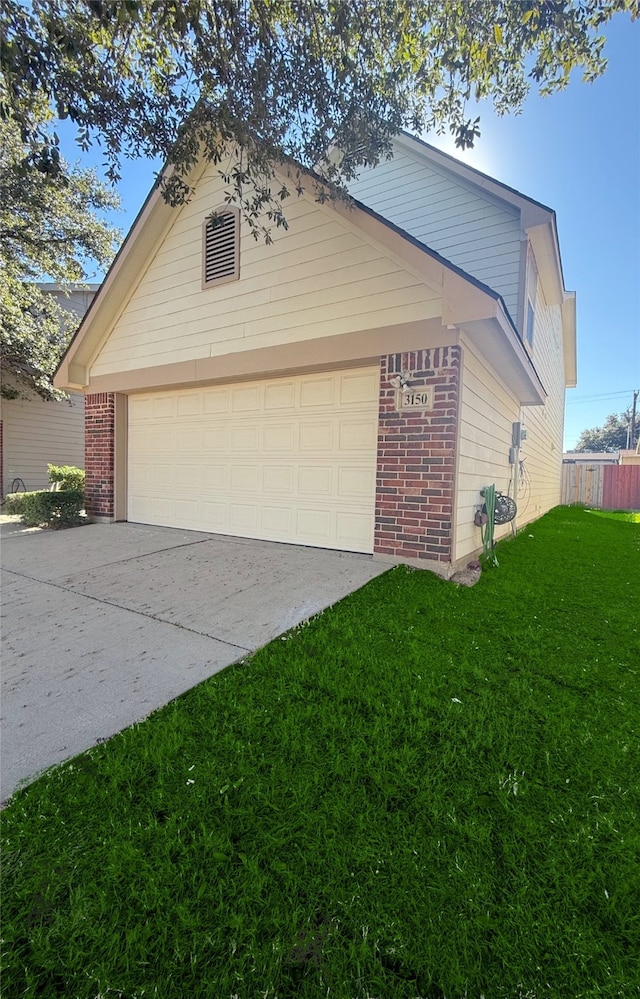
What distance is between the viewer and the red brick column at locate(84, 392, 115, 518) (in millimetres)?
7930

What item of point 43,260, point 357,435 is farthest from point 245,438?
point 43,260

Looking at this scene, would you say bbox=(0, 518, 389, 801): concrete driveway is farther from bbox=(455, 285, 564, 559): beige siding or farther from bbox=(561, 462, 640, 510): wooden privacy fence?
bbox=(561, 462, 640, 510): wooden privacy fence

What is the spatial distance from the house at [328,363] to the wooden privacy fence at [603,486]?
1297 centimetres

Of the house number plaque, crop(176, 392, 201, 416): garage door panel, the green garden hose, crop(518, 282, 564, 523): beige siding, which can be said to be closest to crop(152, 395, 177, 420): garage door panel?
crop(176, 392, 201, 416): garage door panel

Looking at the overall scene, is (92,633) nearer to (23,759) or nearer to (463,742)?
(23,759)

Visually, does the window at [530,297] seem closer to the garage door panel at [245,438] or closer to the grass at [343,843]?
the garage door panel at [245,438]

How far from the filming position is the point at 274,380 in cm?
616

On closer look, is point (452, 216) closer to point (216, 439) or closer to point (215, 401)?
point (215, 401)

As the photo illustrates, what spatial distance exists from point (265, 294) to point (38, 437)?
12.1m

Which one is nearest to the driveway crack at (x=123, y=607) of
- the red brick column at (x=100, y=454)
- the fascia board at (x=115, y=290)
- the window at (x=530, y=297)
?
the red brick column at (x=100, y=454)

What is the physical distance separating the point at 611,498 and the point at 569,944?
2200cm

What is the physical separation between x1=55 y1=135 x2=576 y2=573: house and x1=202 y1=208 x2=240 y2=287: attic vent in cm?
3

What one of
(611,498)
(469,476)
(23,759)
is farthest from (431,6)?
(611,498)

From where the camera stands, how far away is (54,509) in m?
7.66
